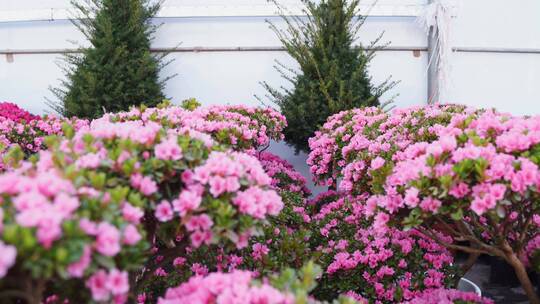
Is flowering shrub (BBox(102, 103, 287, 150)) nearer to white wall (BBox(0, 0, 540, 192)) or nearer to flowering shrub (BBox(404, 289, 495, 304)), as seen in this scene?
flowering shrub (BBox(404, 289, 495, 304))

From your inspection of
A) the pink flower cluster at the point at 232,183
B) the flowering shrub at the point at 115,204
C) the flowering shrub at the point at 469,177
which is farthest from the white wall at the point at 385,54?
the pink flower cluster at the point at 232,183

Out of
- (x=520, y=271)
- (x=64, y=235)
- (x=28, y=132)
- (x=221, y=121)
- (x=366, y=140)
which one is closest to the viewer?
(x=64, y=235)

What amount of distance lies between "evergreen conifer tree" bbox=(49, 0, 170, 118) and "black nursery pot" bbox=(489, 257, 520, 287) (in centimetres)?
405

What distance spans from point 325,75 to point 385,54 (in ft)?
4.07

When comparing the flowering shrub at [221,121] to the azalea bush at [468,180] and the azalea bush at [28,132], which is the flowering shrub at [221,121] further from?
the azalea bush at [28,132]

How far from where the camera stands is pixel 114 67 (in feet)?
20.2

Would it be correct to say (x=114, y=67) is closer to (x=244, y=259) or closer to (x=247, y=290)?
(x=244, y=259)

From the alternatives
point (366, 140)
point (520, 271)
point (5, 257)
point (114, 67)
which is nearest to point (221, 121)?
point (366, 140)

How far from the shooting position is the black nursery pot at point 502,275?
4429 millimetres

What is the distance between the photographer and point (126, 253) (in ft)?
5.22

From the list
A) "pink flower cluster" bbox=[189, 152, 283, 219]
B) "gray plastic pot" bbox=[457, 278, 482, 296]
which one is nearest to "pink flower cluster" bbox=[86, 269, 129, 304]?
"pink flower cluster" bbox=[189, 152, 283, 219]

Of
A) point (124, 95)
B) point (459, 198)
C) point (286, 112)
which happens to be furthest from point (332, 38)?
point (459, 198)

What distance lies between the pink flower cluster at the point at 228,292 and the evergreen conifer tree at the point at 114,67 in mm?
4530

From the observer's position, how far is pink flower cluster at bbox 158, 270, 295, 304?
160 cm
